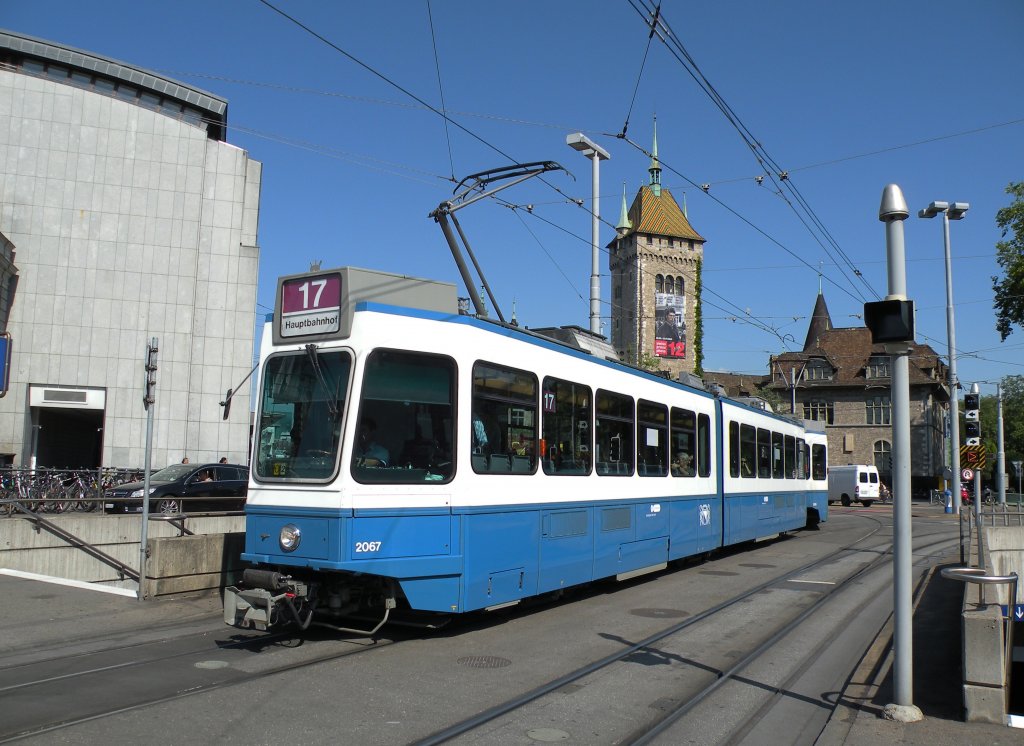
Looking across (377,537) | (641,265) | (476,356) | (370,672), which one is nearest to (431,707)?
(370,672)

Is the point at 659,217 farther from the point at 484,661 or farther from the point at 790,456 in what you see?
the point at 484,661

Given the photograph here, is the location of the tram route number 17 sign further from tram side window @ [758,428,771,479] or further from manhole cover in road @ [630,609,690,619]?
tram side window @ [758,428,771,479]

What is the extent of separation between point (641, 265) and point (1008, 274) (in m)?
60.8

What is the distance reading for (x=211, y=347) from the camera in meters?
33.0

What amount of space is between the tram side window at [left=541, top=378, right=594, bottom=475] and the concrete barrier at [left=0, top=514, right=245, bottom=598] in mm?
4548

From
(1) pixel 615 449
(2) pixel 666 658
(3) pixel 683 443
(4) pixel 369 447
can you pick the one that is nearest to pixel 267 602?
(4) pixel 369 447

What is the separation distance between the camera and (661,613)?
10.9m

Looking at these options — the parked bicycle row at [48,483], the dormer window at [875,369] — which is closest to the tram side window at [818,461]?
the parked bicycle row at [48,483]

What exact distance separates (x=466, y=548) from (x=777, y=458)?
13.8m

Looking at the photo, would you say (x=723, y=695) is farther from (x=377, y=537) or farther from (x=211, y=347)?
(x=211, y=347)

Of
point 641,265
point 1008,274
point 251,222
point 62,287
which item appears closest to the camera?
point 62,287

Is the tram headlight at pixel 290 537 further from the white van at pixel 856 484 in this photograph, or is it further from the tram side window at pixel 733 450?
the white van at pixel 856 484

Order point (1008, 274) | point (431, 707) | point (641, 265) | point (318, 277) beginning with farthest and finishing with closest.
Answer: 1. point (641, 265)
2. point (1008, 274)
3. point (318, 277)
4. point (431, 707)

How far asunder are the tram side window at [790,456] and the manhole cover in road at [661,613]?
442 inches
